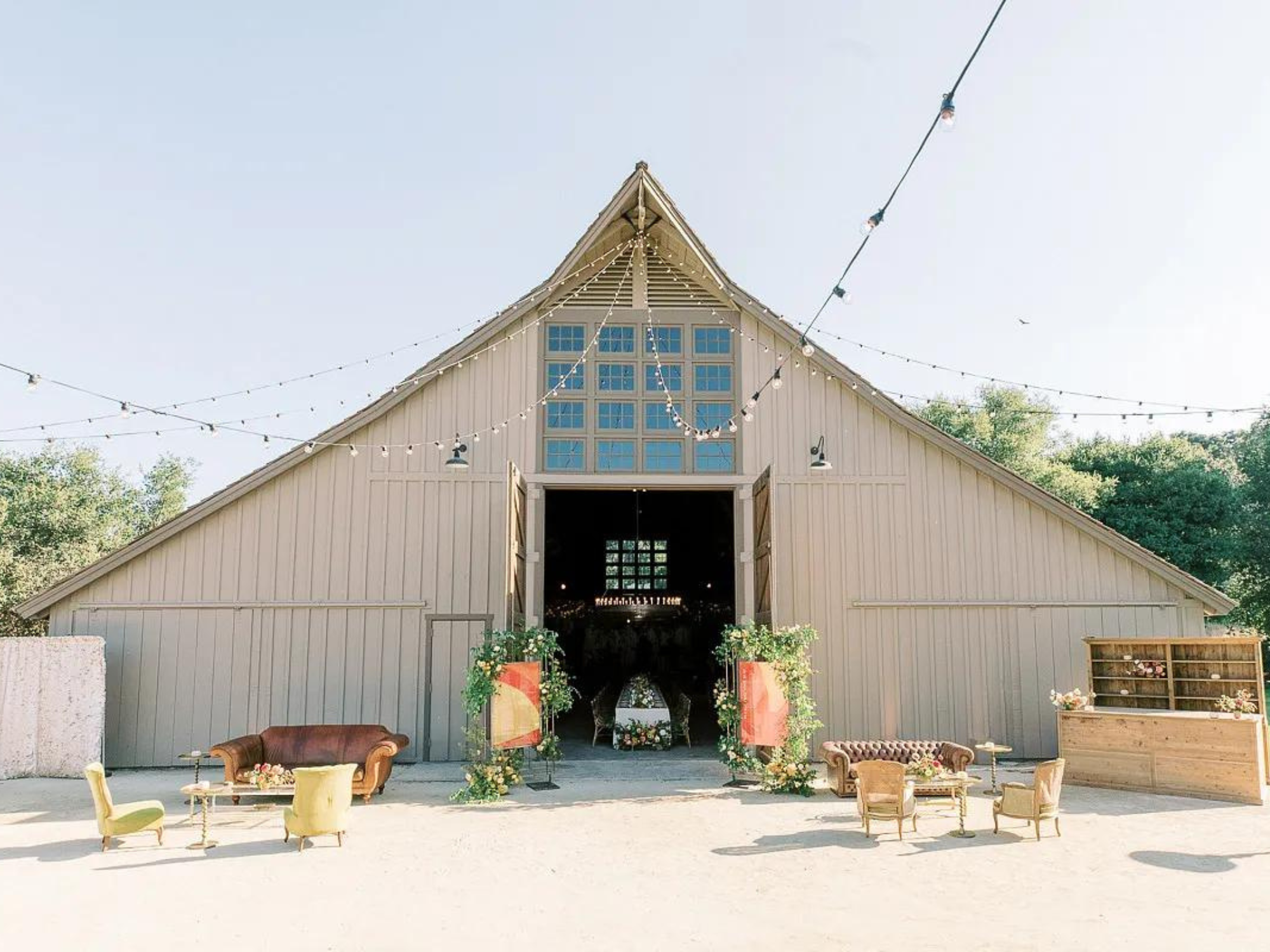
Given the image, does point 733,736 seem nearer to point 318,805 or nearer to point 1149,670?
point 318,805

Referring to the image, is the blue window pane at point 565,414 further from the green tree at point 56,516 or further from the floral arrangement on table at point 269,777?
the green tree at point 56,516

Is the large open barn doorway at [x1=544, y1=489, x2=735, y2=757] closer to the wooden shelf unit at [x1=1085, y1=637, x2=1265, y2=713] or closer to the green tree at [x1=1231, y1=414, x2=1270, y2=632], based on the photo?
the wooden shelf unit at [x1=1085, y1=637, x2=1265, y2=713]

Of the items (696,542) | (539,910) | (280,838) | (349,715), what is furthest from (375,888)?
(696,542)

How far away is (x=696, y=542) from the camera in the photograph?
1003 inches

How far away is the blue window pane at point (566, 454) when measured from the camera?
14.5m

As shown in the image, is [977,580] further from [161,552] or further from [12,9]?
[12,9]

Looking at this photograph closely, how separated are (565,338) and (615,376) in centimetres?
101

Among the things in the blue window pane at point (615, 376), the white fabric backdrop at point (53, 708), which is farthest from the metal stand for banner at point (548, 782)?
the white fabric backdrop at point (53, 708)

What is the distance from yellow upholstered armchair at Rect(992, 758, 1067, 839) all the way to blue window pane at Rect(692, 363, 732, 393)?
747cm

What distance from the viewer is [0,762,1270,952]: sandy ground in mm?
6285

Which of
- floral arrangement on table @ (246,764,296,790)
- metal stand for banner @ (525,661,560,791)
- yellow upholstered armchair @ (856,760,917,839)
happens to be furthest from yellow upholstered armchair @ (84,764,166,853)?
yellow upholstered armchair @ (856,760,917,839)

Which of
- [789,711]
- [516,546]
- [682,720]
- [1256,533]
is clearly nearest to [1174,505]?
[1256,533]

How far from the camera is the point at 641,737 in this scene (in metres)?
15.5

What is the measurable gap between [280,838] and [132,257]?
30.5 feet
